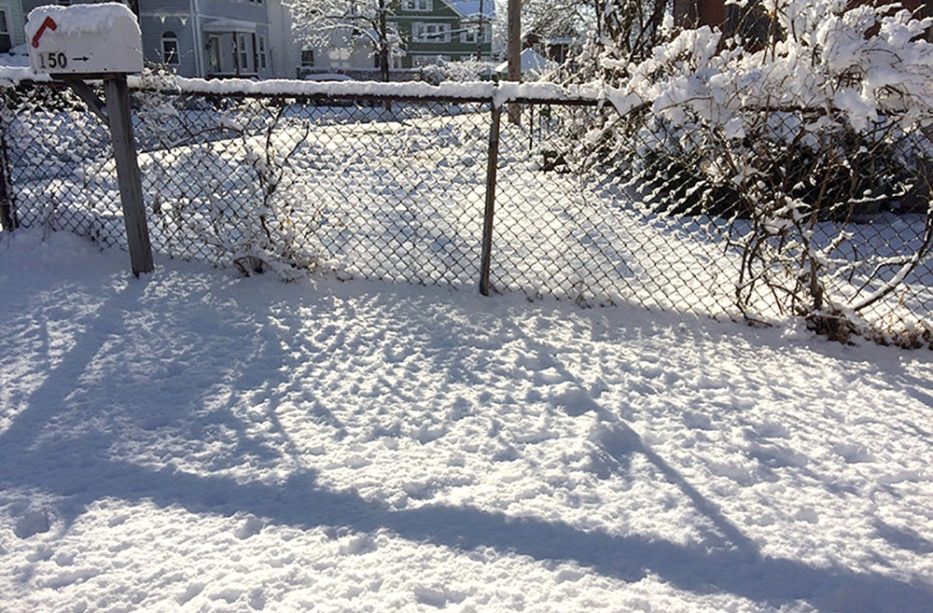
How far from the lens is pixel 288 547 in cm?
204

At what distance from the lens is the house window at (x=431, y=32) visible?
1866 inches

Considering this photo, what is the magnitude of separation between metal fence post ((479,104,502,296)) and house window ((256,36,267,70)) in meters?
33.7

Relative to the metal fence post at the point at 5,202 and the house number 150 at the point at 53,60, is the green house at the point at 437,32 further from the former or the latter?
the house number 150 at the point at 53,60

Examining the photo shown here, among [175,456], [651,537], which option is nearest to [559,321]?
[651,537]

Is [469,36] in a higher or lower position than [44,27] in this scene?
higher

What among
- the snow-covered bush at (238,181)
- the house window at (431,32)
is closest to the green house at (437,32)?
the house window at (431,32)

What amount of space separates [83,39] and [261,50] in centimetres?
3398

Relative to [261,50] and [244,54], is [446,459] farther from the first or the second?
[261,50]

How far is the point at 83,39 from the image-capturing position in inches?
142

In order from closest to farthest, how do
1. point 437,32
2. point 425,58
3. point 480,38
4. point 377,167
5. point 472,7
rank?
1. point 377,167
2. point 480,38
3. point 425,58
4. point 437,32
5. point 472,7

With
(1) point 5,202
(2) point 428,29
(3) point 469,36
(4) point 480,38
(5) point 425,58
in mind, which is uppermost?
(2) point 428,29

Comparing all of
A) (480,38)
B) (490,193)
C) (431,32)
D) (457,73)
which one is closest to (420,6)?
(431,32)

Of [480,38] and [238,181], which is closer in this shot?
[238,181]

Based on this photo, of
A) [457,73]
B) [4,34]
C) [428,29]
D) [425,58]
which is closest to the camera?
[4,34]
